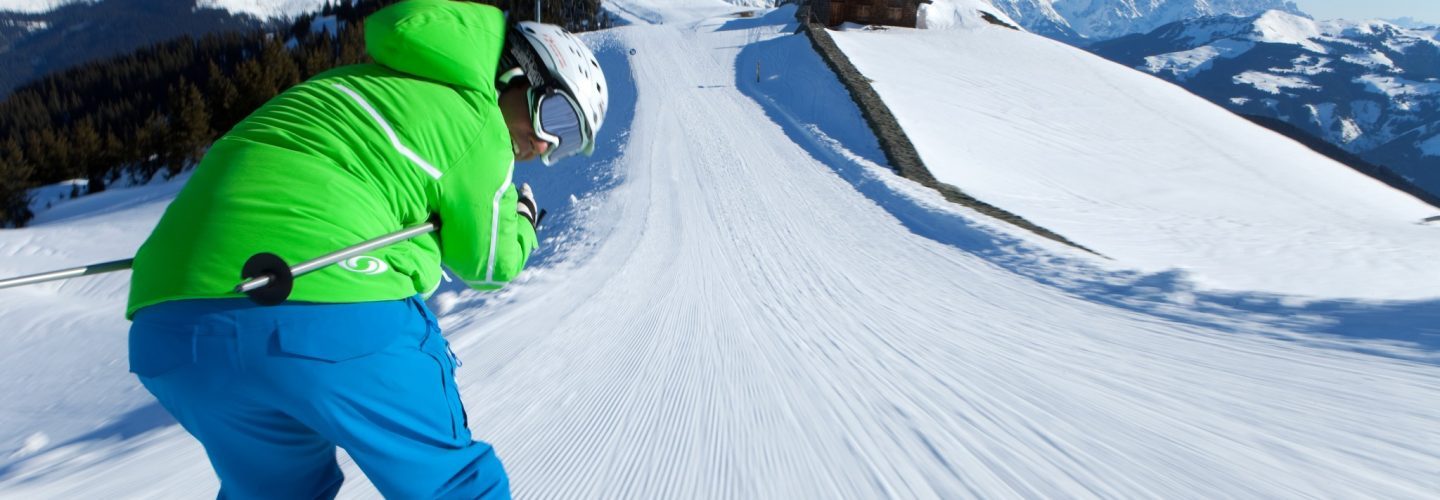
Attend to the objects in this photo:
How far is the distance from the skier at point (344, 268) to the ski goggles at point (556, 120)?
24 cm

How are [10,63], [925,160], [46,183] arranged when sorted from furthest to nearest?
[10,63]
[46,183]
[925,160]

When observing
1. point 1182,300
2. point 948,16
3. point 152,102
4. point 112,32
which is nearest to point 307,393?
point 1182,300

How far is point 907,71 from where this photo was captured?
26641 mm

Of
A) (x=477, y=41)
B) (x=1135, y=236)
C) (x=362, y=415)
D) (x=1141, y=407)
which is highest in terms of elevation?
(x=477, y=41)

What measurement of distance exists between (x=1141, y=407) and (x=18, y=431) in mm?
7323

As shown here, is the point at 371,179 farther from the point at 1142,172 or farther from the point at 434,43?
the point at 1142,172

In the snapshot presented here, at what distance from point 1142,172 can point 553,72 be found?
2173cm

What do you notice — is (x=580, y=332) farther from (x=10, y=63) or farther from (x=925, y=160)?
(x=10, y=63)

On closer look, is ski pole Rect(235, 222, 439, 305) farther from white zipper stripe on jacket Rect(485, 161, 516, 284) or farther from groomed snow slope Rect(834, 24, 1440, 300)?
groomed snow slope Rect(834, 24, 1440, 300)

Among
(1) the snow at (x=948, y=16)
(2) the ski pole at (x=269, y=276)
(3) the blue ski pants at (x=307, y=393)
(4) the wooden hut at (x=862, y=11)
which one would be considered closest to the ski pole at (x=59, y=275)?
(3) the blue ski pants at (x=307, y=393)

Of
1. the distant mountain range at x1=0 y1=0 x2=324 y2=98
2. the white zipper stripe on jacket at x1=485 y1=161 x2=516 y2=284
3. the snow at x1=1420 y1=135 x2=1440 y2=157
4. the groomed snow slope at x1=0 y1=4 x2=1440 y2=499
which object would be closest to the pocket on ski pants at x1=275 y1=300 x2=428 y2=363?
the white zipper stripe on jacket at x1=485 y1=161 x2=516 y2=284

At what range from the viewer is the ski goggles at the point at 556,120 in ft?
6.75

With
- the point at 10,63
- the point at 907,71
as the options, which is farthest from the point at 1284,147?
the point at 10,63

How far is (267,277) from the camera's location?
1.39m
